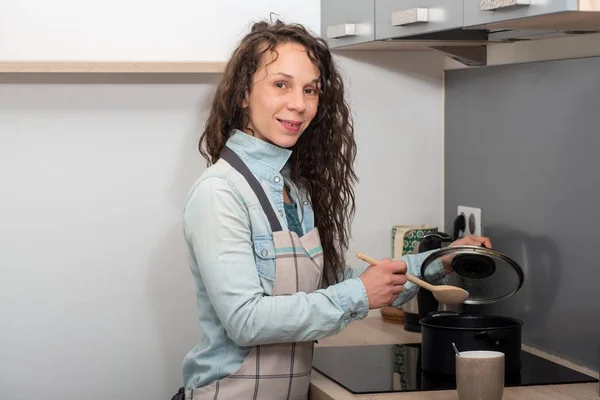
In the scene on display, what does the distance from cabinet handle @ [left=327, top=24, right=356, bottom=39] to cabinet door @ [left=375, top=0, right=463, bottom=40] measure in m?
0.12

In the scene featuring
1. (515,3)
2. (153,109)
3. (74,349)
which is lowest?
(74,349)

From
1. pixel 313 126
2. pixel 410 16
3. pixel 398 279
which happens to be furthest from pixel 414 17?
pixel 398 279

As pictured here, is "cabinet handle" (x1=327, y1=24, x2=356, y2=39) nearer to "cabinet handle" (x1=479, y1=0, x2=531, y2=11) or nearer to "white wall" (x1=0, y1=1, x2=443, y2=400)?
"white wall" (x1=0, y1=1, x2=443, y2=400)

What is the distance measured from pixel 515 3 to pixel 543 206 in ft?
2.36

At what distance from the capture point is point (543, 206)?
2.19 metres

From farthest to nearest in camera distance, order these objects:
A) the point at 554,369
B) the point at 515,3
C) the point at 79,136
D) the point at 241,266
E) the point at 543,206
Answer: the point at 79,136 → the point at 543,206 → the point at 554,369 → the point at 241,266 → the point at 515,3

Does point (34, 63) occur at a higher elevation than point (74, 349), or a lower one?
higher

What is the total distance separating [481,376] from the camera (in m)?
1.69

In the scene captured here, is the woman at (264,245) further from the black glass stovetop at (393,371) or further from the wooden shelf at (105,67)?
the wooden shelf at (105,67)

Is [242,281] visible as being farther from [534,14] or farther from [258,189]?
[534,14]

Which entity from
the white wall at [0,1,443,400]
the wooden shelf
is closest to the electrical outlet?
the white wall at [0,1,443,400]

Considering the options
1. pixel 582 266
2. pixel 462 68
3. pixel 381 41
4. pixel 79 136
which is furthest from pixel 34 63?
pixel 582 266

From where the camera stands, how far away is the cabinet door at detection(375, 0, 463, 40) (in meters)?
1.84

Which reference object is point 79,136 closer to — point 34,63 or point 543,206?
point 34,63
